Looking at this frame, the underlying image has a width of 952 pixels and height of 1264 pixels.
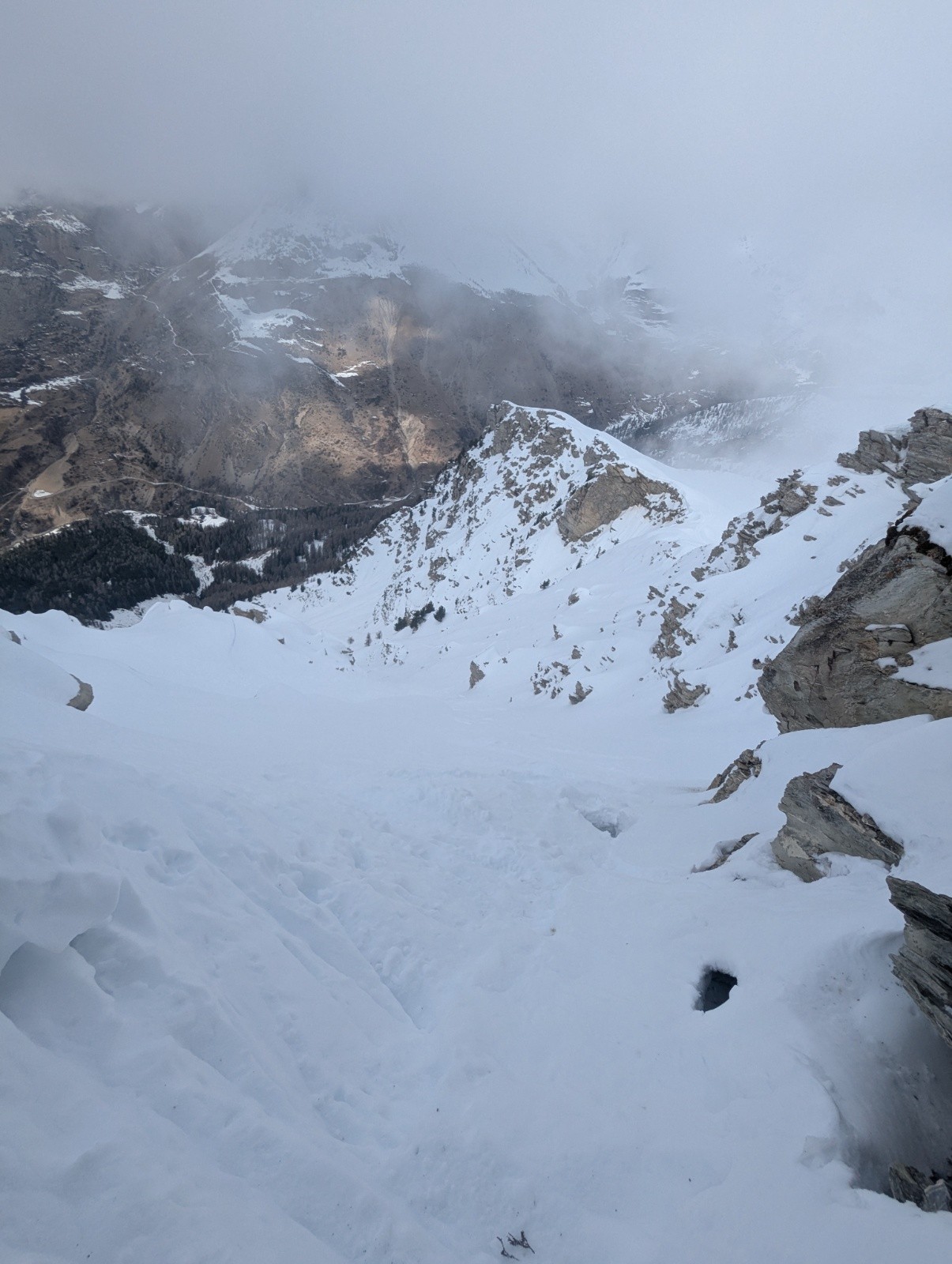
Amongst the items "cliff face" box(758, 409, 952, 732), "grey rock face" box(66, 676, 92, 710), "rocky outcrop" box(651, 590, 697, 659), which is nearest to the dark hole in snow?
"cliff face" box(758, 409, 952, 732)

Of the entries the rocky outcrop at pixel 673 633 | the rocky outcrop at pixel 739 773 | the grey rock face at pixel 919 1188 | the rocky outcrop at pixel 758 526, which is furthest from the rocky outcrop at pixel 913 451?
the grey rock face at pixel 919 1188

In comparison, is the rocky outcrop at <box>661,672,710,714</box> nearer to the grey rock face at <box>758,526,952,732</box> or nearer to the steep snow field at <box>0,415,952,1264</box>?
the steep snow field at <box>0,415,952,1264</box>

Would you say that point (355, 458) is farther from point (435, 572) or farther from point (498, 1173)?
point (498, 1173)

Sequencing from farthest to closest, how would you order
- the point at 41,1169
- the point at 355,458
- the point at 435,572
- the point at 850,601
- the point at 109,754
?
the point at 355,458, the point at 435,572, the point at 850,601, the point at 109,754, the point at 41,1169

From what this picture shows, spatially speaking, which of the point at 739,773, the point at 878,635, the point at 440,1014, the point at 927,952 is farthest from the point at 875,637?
the point at 440,1014

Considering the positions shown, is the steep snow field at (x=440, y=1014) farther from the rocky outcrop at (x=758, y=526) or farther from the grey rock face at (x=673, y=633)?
the rocky outcrop at (x=758, y=526)

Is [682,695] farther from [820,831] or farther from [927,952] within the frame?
[927,952]

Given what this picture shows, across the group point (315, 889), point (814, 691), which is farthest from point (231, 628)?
point (814, 691)
